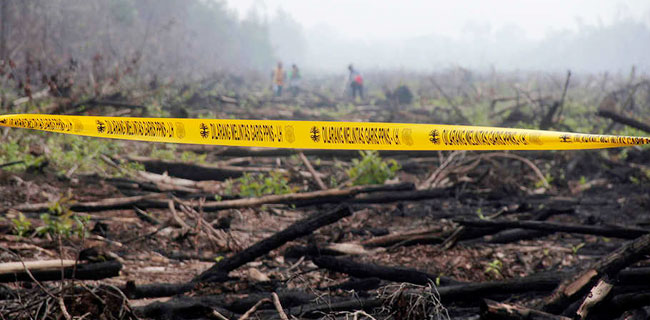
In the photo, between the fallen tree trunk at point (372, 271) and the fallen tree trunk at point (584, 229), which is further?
the fallen tree trunk at point (584, 229)

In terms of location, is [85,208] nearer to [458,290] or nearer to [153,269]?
[153,269]

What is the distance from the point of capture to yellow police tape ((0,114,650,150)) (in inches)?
130


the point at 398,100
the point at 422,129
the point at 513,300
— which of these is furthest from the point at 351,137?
the point at 398,100

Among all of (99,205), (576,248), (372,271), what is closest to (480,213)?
(576,248)

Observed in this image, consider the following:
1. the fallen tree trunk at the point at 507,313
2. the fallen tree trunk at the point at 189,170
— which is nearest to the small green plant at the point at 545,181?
the fallen tree trunk at the point at 189,170

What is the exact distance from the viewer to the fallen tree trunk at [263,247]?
12.4 ft

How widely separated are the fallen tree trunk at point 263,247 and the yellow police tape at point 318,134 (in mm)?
557

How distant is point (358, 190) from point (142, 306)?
3576 mm

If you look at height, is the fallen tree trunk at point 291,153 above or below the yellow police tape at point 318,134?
below

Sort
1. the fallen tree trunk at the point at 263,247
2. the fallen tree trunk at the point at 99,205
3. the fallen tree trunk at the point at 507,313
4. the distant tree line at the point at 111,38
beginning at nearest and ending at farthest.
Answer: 1. the fallen tree trunk at the point at 507,313
2. the fallen tree trunk at the point at 263,247
3. the fallen tree trunk at the point at 99,205
4. the distant tree line at the point at 111,38

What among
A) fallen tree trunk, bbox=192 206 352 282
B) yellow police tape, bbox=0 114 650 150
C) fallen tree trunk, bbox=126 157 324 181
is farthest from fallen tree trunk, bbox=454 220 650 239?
fallen tree trunk, bbox=126 157 324 181

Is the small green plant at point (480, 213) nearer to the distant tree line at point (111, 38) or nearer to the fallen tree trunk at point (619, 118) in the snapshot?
the fallen tree trunk at point (619, 118)

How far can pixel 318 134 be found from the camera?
3.84 metres

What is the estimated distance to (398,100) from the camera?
873 inches
